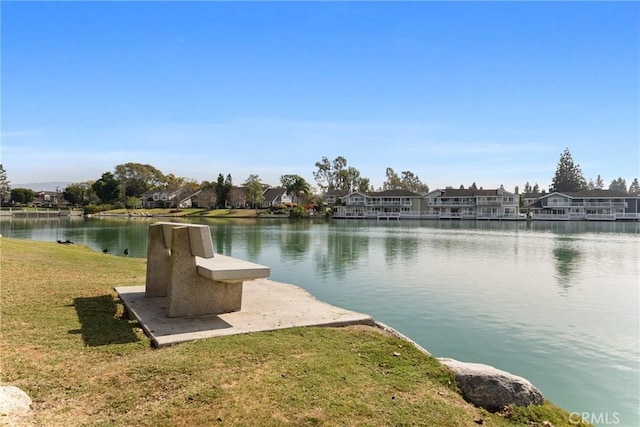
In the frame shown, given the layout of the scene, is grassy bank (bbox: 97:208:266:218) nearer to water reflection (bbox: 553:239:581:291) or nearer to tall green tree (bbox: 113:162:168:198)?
tall green tree (bbox: 113:162:168:198)

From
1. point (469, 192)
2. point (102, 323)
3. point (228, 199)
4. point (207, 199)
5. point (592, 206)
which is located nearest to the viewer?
point (102, 323)

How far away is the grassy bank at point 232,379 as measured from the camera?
13.7 feet

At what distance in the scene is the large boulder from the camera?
503 cm

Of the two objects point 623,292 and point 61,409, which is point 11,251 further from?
point 623,292

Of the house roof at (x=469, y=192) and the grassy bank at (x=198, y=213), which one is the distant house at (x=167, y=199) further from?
the house roof at (x=469, y=192)

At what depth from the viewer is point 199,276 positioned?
7605 millimetres

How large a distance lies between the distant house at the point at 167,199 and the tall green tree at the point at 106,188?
7754mm

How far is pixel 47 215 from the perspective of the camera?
81.5 metres

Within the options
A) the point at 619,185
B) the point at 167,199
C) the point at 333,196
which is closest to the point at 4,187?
the point at 167,199

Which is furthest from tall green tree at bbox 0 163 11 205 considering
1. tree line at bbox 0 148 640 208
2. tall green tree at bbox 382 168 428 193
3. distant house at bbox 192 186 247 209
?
tall green tree at bbox 382 168 428 193

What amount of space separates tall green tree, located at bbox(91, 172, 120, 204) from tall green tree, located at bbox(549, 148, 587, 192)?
110758mm

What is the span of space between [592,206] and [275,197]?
67.5 meters

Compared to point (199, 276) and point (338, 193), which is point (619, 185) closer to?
point (338, 193)

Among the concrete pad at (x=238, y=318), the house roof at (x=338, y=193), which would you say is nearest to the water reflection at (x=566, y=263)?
the concrete pad at (x=238, y=318)
